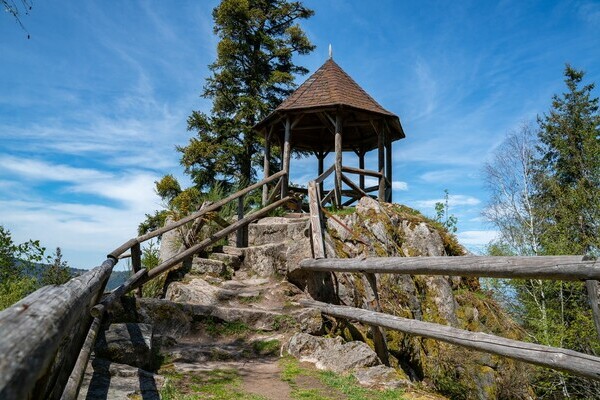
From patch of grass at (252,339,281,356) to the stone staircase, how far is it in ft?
0.04

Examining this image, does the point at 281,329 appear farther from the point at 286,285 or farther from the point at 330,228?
the point at 330,228

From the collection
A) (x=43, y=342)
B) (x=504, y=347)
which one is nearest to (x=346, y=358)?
(x=504, y=347)

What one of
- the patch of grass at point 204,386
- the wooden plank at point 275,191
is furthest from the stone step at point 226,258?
the patch of grass at point 204,386

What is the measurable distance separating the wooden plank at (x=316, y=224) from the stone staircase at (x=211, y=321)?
639 millimetres

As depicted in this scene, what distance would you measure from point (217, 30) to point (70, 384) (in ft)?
58.5

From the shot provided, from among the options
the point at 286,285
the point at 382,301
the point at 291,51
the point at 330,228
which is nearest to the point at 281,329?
the point at 286,285

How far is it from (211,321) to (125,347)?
2.14 m

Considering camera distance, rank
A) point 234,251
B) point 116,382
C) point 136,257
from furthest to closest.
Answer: point 234,251 → point 136,257 → point 116,382

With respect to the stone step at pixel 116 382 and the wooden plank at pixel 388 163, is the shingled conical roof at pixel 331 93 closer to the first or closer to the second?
the wooden plank at pixel 388 163

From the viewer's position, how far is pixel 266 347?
557 cm

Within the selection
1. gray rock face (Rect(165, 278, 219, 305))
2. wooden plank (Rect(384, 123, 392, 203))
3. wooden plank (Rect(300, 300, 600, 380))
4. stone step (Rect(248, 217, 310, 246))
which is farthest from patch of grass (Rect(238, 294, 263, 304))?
wooden plank (Rect(384, 123, 392, 203))

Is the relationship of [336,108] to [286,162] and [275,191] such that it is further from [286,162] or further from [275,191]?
[275,191]

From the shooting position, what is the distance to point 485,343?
382 centimetres

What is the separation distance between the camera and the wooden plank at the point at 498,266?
2998mm
